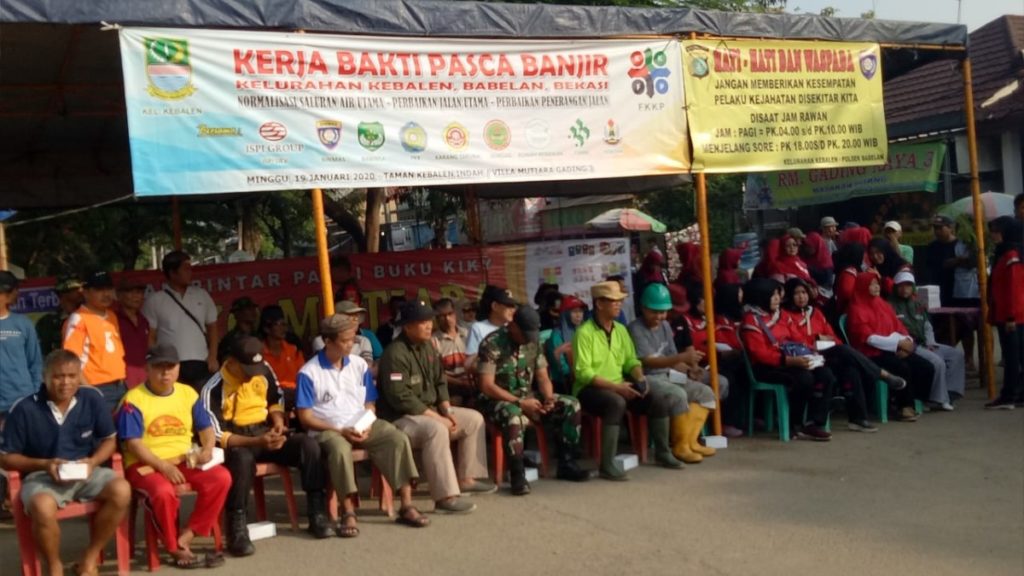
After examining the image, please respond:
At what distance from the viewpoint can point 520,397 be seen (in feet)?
24.9

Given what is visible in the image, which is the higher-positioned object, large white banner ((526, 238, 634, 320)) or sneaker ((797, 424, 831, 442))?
large white banner ((526, 238, 634, 320))

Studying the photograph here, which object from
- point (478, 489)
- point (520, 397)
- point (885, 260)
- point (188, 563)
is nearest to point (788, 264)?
point (885, 260)

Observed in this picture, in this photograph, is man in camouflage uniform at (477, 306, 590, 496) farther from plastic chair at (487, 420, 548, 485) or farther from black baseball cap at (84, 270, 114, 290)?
black baseball cap at (84, 270, 114, 290)

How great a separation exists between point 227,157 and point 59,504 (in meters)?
2.37

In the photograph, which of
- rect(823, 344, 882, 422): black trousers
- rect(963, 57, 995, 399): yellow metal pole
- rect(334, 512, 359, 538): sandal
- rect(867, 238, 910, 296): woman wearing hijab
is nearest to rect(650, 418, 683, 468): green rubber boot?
rect(823, 344, 882, 422): black trousers

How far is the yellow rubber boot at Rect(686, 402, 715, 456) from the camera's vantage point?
8.34 meters

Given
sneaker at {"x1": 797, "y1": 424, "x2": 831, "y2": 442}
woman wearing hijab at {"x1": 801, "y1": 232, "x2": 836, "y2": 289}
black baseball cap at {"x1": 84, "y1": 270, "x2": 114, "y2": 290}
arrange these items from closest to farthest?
black baseball cap at {"x1": 84, "y1": 270, "x2": 114, "y2": 290} < sneaker at {"x1": 797, "y1": 424, "x2": 831, "y2": 442} < woman wearing hijab at {"x1": 801, "y1": 232, "x2": 836, "y2": 289}

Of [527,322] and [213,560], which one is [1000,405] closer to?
[527,322]

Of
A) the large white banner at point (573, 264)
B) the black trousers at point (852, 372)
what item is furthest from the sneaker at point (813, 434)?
the large white banner at point (573, 264)

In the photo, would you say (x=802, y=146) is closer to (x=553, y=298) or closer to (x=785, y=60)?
(x=785, y=60)

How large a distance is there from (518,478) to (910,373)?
425 centimetres

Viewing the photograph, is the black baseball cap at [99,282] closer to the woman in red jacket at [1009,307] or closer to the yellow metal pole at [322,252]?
the yellow metal pole at [322,252]

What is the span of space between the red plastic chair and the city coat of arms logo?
151 inches

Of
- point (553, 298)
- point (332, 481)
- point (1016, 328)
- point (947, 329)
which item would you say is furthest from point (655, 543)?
point (947, 329)
